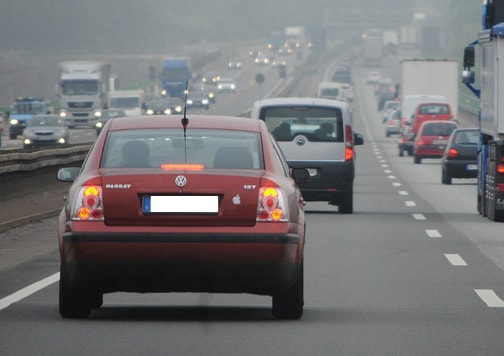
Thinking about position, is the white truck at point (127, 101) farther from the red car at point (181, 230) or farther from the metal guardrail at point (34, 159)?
the red car at point (181, 230)

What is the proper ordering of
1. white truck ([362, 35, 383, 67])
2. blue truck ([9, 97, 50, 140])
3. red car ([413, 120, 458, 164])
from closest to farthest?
1. red car ([413, 120, 458, 164])
2. blue truck ([9, 97, 50, 140])
3. white truck ([362, 35, 383, 67])

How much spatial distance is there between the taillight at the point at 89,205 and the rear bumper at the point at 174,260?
124 mm

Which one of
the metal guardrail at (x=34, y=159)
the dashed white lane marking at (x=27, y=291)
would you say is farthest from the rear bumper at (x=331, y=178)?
the dashed white lane marking at (x=27, y=291)

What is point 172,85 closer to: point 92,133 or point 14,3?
point 92,133

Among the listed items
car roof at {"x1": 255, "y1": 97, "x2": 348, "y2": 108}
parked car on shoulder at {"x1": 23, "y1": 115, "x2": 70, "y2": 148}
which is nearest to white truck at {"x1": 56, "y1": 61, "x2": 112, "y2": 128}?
parked car on shoulder at {"x1": 23, "y1": 115, "x2": 70, "y2": 148}

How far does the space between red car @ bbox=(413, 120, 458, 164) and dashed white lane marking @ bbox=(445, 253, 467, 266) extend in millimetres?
30968

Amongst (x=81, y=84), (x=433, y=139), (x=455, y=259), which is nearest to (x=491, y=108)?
(x=455, y=259)

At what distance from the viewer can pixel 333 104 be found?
2422 cm

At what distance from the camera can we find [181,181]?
10.2 m

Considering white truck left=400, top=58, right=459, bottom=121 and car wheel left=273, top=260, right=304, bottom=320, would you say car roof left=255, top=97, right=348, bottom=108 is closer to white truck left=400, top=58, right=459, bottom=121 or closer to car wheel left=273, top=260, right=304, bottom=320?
car wheel left=273, top=260, right=304, bottom=320

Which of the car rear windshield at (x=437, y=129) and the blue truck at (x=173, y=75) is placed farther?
the blue truck at (x=173, y=75)

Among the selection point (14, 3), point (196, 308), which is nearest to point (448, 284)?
point (196, 308)

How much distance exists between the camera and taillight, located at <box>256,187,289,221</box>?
33.6 feet

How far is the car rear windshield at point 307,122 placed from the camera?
79.3 ft
